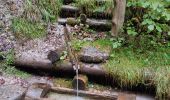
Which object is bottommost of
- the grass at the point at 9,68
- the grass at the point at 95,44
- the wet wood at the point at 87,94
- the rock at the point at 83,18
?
the wet wood at the point at 87,94

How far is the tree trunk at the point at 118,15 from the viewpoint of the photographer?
549 centimetres

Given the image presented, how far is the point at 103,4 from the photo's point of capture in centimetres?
618

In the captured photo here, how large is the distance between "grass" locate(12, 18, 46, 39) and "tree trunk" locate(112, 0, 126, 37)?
4.18 feet

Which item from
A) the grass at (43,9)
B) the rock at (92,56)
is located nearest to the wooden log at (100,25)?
the grass at (43,9)

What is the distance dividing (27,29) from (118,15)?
159 centimetres

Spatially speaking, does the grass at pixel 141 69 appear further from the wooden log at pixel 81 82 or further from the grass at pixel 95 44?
the wooden log at pixel 81 82

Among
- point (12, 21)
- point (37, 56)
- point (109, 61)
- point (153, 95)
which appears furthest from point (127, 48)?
point (12, 21)

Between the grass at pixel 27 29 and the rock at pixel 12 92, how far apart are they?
136 cm

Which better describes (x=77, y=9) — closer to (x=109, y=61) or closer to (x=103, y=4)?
(x=103, y=4)

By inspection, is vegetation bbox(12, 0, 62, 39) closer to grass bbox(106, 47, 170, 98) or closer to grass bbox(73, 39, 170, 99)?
grass bbox(73, 39, 170, 99)

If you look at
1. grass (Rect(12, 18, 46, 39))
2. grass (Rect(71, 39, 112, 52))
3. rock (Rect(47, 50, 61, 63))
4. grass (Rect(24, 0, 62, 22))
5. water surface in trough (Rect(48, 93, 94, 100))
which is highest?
grass (Rect(24, 0, 62, 22))

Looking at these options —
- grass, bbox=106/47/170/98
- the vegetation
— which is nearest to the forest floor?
grass, bbox=106/47/170/98

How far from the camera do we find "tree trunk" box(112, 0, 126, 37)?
5488 millimetres

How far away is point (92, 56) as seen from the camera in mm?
5000
